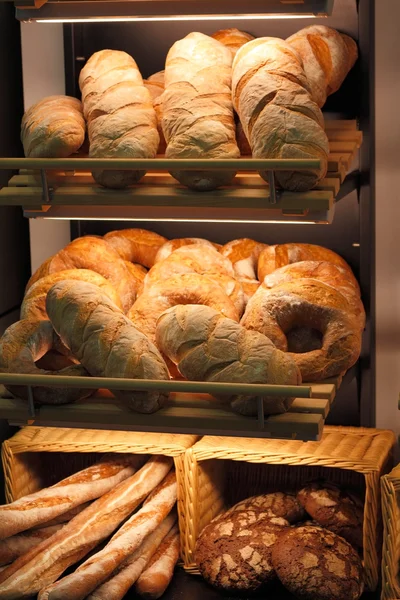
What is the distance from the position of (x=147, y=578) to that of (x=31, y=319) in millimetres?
622

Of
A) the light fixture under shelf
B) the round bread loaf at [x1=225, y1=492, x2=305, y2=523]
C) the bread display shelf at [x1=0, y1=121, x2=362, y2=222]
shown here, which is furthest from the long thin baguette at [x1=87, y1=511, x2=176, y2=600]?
the light fixture under shelf

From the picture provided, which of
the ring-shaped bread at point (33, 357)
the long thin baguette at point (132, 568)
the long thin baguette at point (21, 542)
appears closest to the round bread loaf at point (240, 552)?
the long thin baguette at point (132, 568)

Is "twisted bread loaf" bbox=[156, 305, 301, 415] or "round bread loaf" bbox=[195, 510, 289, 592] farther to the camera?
"round bread loaf" bbox=[195, 510, 289, 592]

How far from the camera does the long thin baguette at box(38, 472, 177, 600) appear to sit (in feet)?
6.69

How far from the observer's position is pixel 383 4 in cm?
235

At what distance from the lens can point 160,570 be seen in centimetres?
223

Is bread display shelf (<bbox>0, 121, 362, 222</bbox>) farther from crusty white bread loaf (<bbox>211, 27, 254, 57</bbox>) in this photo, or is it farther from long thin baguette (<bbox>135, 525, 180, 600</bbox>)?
long thin baguette (<bbox>135, 525, 180, 600</bbox>)

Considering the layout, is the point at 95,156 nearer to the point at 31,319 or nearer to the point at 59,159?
the point at 59,159

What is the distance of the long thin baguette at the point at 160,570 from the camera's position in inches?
86.0

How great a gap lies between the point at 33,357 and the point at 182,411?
32cm

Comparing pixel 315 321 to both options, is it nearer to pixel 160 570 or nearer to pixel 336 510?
pixel 336 510

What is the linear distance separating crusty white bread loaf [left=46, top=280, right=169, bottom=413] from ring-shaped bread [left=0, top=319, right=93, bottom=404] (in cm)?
5

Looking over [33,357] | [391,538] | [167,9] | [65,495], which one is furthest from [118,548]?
[167,9]

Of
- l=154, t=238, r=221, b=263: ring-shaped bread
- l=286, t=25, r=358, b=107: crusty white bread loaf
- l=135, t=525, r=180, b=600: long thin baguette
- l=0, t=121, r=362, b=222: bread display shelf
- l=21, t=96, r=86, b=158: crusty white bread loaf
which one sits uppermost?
l=286, t=25, r=358, b=107: crusty white bread loaf
